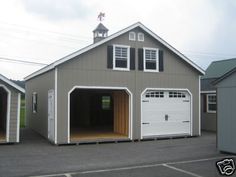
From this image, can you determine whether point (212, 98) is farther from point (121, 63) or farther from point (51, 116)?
point (51, 116)

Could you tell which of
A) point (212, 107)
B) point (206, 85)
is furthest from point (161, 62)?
point (206, 85)

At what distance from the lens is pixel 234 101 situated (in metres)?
13.5

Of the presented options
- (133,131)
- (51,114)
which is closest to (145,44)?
(133,131)

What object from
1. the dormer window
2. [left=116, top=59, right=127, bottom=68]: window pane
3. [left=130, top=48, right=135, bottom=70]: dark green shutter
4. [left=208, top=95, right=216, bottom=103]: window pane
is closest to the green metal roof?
[left=208, top=95, right=216, bottom=103]: window pane

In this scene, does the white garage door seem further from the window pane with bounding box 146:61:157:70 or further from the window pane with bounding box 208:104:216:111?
the window pane with bounding box 208:104:216:111

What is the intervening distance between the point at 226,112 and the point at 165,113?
238 inches

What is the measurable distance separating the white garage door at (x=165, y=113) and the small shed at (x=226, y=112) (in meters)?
5.45

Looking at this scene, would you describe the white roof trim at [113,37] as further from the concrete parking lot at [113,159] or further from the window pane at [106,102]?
the window pane at [106,102]

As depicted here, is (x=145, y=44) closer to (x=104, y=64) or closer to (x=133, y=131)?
(x=104, y=64)

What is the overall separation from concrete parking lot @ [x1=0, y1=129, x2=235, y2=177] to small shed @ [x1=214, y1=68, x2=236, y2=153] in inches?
18.4

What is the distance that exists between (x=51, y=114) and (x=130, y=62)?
15.3 ft

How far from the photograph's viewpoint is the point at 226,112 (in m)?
13.9

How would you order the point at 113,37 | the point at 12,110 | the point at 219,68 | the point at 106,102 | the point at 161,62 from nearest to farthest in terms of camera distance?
the point at 12,110
the point at 113,37
the point at 161,62
the point at 219,68
the point at 106,102

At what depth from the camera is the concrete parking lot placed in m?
10.6
